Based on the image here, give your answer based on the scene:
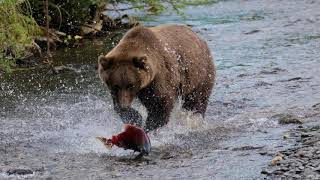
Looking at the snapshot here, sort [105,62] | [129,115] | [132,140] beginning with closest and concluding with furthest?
[132,140] → [105,62] → [129,115]

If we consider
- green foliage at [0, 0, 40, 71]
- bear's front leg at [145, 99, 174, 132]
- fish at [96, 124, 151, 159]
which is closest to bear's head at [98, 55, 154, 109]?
fish at [96, 124, 151, 159]

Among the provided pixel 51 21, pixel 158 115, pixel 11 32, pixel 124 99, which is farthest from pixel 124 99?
pixel 51 21

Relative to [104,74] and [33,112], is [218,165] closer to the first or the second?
[104,74]

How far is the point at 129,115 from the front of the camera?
7.25m

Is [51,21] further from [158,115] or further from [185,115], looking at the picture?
[158,115]

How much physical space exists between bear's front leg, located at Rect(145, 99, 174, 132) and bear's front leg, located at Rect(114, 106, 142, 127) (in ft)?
0.40

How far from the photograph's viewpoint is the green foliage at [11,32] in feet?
34.2

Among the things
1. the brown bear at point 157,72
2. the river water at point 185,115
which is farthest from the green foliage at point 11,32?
the brown bear at point 157,72

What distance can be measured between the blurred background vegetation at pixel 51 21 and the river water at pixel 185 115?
0.50 m

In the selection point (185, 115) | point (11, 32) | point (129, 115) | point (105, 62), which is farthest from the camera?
point (11, 32)

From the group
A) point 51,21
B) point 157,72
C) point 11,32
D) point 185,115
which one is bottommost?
point 51,21

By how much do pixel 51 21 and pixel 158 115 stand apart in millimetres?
→ 7553

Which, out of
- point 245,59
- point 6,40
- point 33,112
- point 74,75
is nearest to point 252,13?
point 245,59

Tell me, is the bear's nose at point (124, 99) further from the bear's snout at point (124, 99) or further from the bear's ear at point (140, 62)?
the bear's ear at point (140, 62)
